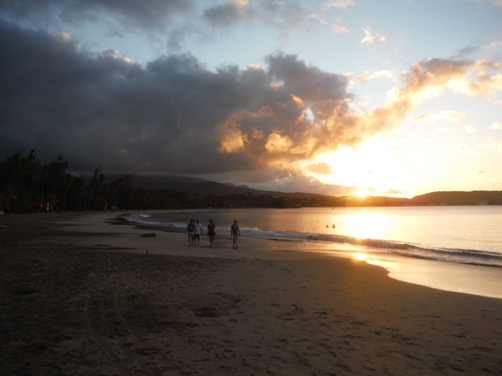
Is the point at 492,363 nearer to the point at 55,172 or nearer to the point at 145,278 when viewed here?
the point at 145,278

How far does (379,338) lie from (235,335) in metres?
2.96

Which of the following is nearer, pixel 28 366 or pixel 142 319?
pixel 28 366

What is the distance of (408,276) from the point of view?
15461 mm

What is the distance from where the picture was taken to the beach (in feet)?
18.2

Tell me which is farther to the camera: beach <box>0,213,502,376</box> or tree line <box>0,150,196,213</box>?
tree line <box>0,150,196,213</box>

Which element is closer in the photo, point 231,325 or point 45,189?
point 231,325

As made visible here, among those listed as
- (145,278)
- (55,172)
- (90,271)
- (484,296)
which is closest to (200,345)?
(145,278)

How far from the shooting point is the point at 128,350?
19.2 ft

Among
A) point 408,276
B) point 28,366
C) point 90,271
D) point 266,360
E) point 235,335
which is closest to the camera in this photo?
point 28,366

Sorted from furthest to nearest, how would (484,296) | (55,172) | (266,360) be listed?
(55,172) < (484,296) < (266,360)

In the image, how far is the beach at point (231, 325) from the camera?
18.2 feet

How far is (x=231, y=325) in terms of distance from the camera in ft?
24.2

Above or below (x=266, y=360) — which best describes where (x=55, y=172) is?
above

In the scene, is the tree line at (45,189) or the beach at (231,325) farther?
the tree line at (45,189)
